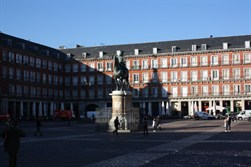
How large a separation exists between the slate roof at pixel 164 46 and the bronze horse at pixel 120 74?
5144cm

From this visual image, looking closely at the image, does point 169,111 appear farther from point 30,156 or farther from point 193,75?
point 30,156

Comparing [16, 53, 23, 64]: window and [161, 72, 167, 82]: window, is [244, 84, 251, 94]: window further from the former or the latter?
[16, 53, 23, 64]: window

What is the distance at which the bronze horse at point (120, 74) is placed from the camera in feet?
112

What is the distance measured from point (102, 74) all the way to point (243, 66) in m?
30.6

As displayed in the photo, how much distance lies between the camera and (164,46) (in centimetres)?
8769

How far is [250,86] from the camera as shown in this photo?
79812mm

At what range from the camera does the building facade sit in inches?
3078

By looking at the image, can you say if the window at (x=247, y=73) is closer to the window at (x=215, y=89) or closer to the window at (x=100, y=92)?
the window at (x=215, y=89)

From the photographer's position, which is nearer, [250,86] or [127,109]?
[127,109]

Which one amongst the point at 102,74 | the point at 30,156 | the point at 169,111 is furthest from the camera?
the point at 102,74

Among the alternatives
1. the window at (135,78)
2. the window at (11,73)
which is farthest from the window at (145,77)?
the window at (11,73)

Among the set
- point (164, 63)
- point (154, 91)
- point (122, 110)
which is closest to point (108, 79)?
point (154, 91)

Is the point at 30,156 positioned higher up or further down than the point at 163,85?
further down

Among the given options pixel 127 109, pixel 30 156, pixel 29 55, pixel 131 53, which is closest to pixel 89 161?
pixel 30 156
